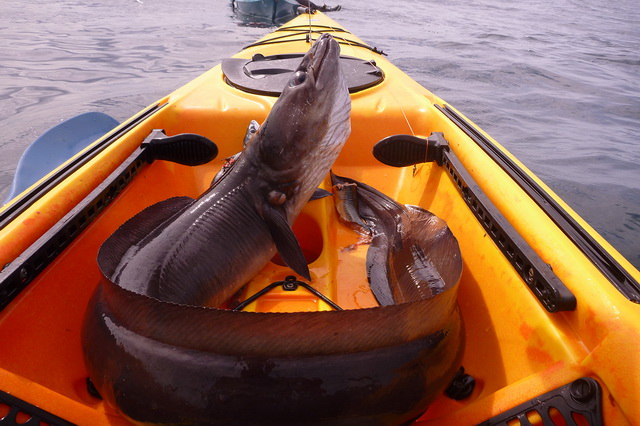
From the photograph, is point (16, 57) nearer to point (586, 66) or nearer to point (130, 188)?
point (130, 188)

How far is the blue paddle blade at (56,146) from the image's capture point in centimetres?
381

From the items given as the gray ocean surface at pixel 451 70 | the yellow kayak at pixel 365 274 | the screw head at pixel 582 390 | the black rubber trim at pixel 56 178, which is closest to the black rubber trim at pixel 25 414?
the yellow kayak at pixel 365 274

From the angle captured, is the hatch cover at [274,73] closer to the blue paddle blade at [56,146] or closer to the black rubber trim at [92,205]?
the black rubber trim at [92,205]

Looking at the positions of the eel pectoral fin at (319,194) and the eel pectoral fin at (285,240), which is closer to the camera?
the eel pectoral fin at (285,240)

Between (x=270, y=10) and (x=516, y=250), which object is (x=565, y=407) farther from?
(x=270, y=10)

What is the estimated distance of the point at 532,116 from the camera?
296 inches

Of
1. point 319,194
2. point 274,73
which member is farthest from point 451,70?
point 319,194

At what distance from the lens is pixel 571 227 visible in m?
1.82

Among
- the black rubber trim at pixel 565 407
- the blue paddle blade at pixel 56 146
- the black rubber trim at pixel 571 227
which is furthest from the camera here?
the blue paddle blade at pixel 56 146

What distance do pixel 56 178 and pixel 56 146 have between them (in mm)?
2331

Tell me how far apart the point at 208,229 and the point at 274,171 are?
1.70ft

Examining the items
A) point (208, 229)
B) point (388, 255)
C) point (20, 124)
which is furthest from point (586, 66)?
point (20, 124)

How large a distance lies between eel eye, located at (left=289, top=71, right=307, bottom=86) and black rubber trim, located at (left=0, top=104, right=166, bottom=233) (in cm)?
125

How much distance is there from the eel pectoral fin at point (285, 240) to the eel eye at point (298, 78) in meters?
0.72
